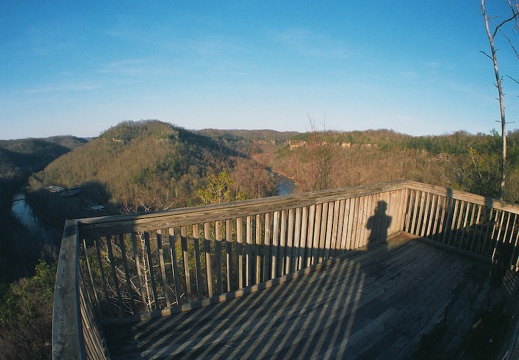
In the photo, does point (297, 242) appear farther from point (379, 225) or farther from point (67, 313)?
point (67, 313)

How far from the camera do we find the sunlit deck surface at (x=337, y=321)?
2.45 metres

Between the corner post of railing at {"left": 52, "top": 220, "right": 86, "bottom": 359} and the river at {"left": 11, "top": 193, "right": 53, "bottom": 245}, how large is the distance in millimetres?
72653

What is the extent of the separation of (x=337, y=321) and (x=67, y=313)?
8.44 feet

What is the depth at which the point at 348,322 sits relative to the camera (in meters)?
2.85

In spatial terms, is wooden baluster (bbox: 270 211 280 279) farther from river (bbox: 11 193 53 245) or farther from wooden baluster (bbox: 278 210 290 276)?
river (bbox: 11 193 53 245)

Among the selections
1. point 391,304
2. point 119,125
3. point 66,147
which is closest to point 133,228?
point 391,304

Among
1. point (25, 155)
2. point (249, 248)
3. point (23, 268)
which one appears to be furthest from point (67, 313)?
point (25, 155)

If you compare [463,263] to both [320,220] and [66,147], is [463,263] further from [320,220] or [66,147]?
[66,147]

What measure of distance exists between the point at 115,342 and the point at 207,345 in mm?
862

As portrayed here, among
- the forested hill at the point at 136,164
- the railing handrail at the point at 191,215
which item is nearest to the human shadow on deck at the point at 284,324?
the railing handrail at the point at 191,215

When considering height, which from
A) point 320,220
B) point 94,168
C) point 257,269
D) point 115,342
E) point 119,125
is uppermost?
point 119,125

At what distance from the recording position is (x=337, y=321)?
2.87 meters

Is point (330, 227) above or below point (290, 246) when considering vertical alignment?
above

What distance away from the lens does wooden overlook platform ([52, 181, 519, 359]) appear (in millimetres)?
2404
